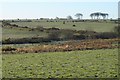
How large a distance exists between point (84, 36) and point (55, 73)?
47695 mm

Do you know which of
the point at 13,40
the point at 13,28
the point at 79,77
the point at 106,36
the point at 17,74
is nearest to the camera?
the point at 79,77

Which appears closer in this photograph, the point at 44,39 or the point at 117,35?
the point at 44,39

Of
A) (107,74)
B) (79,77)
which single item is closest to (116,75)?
(107,74)

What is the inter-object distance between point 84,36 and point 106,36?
436cm

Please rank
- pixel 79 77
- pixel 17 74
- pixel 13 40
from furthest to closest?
pixel 13 40, pixel 17 74, pixel 79 77

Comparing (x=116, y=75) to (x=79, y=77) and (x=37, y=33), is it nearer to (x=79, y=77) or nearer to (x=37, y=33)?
(x=79, y=77)

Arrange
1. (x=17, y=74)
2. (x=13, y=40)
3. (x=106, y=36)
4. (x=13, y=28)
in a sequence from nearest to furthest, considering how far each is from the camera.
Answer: (x=17, y=74), (x=13, y=40), (x=106, y=36), (x=13, y=28)

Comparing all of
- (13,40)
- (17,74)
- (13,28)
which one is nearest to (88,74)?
(17,74)

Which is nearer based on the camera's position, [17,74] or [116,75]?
[116,75]

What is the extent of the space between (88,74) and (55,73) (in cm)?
196

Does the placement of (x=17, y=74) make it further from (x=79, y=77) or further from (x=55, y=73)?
(x=79, y=77)

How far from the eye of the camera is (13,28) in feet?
250

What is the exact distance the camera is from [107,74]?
18.5 m

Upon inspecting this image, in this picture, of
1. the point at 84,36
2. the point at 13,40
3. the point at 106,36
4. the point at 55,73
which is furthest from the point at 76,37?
the point at 55,73
